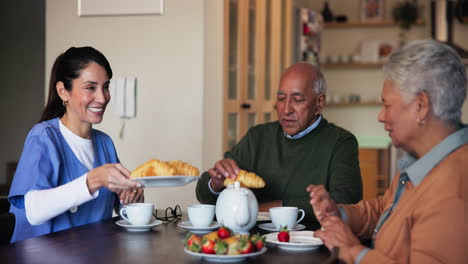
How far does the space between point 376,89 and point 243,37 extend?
9.88 feet

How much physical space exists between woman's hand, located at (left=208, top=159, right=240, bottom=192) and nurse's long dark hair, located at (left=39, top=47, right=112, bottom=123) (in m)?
0.63

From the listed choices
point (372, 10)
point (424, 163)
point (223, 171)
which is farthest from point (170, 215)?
point (372, 10)

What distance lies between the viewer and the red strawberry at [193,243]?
1.51 m

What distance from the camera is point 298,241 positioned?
1.74m

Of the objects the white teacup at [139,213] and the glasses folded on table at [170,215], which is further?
the glasses folded on table at [170,215]

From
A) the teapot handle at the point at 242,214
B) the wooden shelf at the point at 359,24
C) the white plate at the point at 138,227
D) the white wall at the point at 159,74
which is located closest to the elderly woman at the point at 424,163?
the teapot handle at the point at 242,214

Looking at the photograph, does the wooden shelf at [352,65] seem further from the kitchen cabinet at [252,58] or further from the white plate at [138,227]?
the white plate at [138,227]

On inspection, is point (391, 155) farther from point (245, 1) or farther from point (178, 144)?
point (178, 144)

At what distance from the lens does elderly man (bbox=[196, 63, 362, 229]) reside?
2.51m

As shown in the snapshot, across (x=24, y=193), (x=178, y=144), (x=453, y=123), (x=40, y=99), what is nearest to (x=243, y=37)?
(x=178, y=144)

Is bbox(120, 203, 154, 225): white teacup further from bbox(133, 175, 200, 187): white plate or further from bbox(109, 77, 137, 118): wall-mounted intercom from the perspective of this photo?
bbox(109, 77, 137, 118): wall-mounted intercom

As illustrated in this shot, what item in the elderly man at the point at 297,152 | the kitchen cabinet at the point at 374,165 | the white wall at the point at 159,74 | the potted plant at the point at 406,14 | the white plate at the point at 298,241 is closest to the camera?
the white plate at the point at 298,241

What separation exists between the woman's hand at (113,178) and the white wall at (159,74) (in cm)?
222

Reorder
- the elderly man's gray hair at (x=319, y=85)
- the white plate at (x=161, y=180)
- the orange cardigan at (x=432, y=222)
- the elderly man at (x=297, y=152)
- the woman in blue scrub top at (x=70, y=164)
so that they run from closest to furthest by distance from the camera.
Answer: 1. the orange cardigan at (x=432, y=222)
2. the white plate at (x=161, y=180)
3. the woman in blue scrub top at (x=70, y=164)
4. the elderly man at (x=297, y=152)
5. the elderly man's gray hair at (x=319, y=85)
